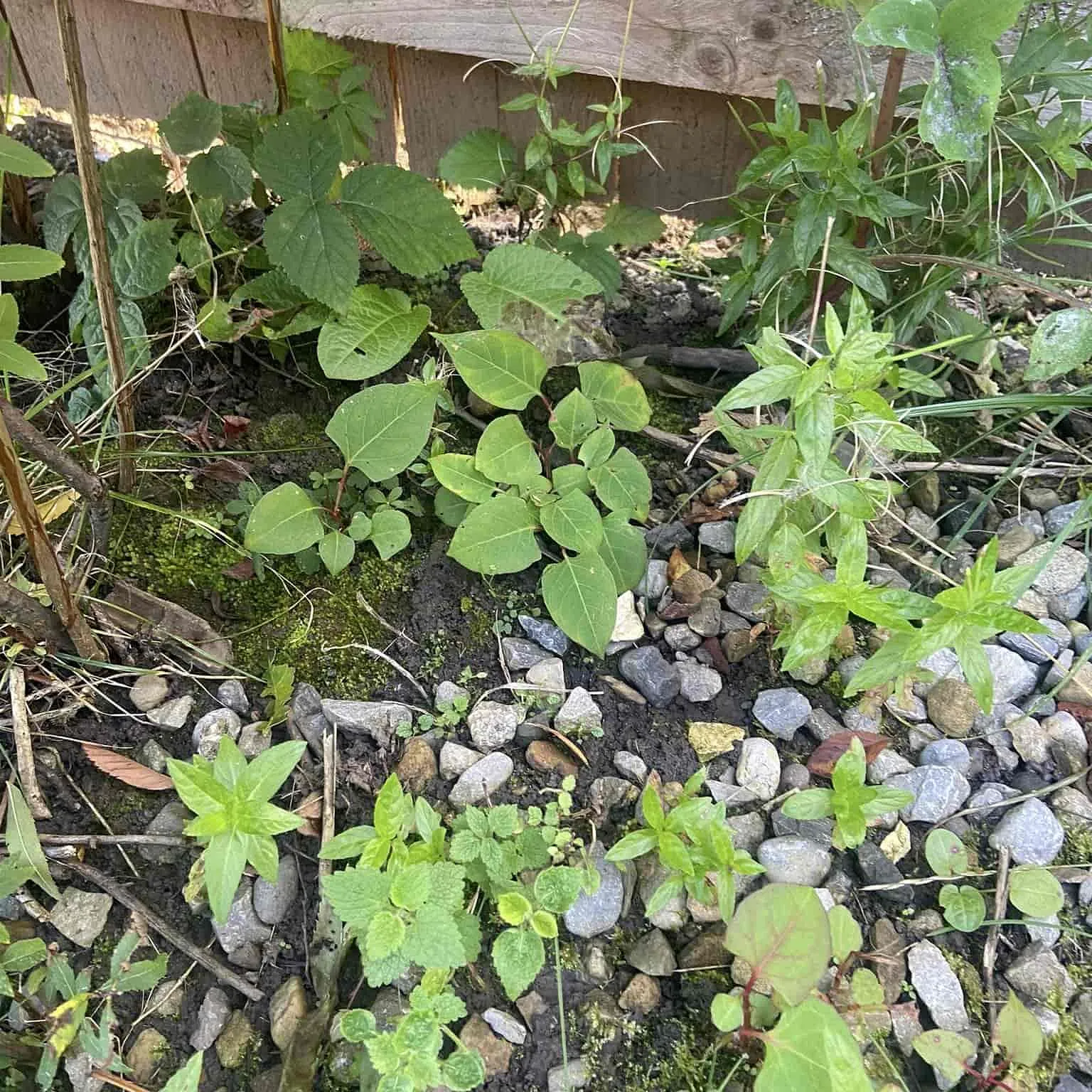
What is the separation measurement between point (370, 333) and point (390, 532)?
35 centimetres

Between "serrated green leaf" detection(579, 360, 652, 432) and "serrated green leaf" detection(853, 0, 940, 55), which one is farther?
"serrated green leaf" detection(579, 360, 652, 432)

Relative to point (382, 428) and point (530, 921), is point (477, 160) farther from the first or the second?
point (530, 921)

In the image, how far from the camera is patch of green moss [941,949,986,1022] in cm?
102

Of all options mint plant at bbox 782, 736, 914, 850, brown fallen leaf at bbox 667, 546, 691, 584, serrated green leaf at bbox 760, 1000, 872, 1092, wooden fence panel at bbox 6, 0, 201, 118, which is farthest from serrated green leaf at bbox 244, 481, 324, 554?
wooden fence panel at bbox 6, 0, 201, 118

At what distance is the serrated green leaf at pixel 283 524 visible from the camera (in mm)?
1254

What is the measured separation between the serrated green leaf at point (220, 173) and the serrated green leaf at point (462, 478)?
1.89 ft

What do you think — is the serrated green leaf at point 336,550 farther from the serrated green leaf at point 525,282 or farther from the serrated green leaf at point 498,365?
the serrated green leaf at point 525,282

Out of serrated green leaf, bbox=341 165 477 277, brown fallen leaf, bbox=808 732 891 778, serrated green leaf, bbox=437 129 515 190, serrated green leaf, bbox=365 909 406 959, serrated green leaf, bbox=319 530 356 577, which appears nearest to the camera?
serrated green leaf, bbox=365 909 406 959

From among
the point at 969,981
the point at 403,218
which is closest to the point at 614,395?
the point at 403,218

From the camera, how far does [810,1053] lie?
883 mm

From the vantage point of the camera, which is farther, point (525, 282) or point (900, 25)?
point (525, 282)

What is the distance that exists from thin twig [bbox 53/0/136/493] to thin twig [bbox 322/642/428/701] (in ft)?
1.37

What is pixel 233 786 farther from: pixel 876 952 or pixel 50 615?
pixel 876 952

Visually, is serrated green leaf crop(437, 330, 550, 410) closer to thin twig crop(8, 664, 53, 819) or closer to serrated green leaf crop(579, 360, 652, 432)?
serrated green leaf crop(579, 360, 652, 432)
